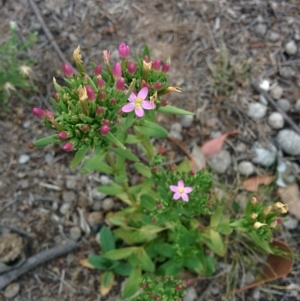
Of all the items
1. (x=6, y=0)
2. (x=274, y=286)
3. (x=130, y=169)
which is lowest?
(x=274, y=286)

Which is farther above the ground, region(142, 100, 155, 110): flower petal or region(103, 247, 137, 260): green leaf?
region(142, 100, 155, 110): flower petal

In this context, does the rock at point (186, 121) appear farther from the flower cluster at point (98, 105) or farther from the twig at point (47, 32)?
the flower cluster at point (98, 105)

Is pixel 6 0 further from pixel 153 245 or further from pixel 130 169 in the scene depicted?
pixel 153 245

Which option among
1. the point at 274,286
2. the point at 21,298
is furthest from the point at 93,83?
the point at 274,286

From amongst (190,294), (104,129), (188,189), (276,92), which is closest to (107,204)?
(190,294)

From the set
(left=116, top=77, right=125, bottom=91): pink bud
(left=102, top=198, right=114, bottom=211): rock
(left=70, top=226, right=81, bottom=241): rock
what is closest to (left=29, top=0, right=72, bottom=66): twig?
(left=102, top=198, right=114, bottom=211): rock

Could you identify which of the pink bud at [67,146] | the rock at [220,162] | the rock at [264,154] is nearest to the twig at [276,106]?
the rock at [264,154]

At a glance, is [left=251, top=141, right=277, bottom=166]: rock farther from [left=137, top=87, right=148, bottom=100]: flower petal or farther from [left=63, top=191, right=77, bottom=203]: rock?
[left=137, top=87, right=148, bottom=100]: flower petal
